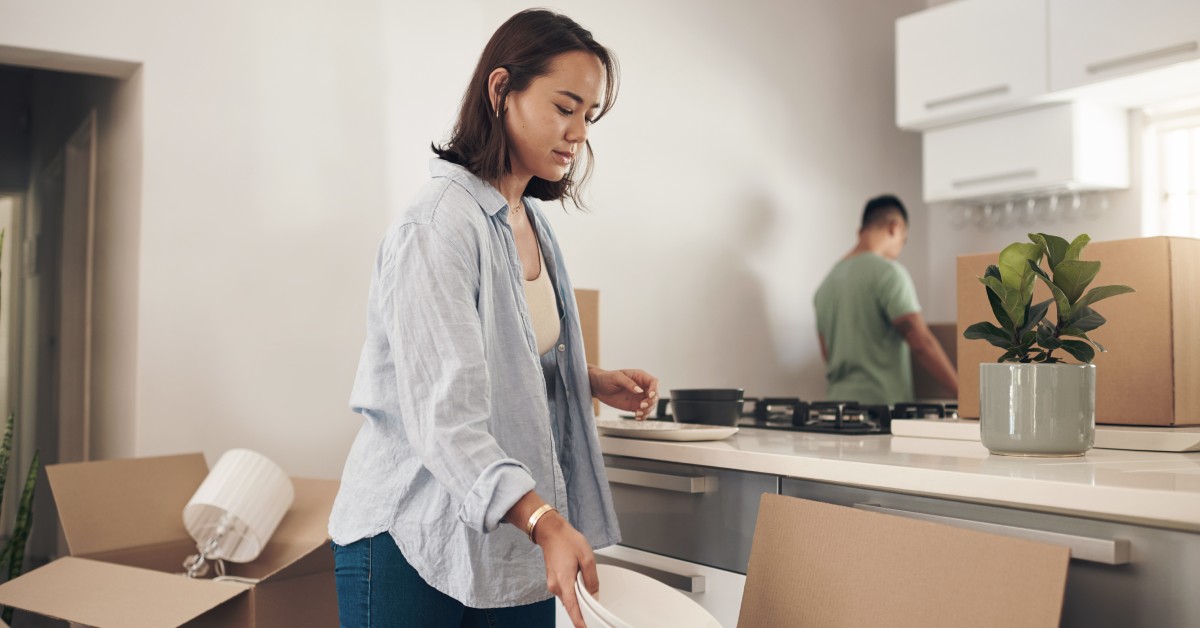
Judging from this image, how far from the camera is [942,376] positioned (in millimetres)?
3119

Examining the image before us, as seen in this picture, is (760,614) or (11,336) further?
(11,336)

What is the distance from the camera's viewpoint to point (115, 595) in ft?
4.57

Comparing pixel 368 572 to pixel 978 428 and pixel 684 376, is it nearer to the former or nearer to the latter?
pixel 978 428

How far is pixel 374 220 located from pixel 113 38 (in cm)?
69

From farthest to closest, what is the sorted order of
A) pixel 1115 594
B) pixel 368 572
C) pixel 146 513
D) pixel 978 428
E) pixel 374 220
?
1. pixel 374 220
2. pixel 146 513
3. pixel 978 428
4. pixel 368 572
5. pixel 1115 594

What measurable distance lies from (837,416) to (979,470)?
708 mm

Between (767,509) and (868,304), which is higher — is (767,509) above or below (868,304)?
below

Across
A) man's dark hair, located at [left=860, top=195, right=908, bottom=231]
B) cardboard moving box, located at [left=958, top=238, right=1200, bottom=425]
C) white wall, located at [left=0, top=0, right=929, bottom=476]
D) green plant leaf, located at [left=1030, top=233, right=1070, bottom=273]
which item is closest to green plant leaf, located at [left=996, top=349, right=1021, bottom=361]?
green plant leaf, located at [left=1030, top=233, right=1070, bottom=273]

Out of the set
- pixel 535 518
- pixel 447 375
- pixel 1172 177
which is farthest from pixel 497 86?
pixel 1172 177

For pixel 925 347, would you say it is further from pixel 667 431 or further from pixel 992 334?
pixel 992 334

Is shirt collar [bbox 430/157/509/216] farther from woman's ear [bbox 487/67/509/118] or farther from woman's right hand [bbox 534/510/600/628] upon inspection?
woman's right hand [bbox 534/510/600/628]

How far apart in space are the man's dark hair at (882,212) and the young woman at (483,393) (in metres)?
2.20

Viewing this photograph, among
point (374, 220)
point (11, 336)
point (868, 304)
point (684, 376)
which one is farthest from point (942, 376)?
point (11, 336)

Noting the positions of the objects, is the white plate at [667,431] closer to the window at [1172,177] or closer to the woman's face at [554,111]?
the woman's face at [554,111]
